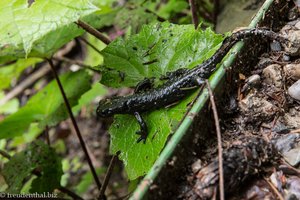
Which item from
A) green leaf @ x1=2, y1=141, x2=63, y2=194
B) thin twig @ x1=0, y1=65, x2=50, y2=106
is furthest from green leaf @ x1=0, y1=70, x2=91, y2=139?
thin twig @ x1=0, y1=65, x2=50, y2=106

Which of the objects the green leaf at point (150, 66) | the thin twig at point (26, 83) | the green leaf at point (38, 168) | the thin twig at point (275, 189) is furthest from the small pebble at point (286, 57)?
the thin twig at point (26, 83)

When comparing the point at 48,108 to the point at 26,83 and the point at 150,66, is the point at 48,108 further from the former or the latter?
the point at 26,83

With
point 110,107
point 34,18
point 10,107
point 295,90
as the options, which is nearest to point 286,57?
point 295,90

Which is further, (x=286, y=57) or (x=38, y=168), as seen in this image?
(x=38, y=168)

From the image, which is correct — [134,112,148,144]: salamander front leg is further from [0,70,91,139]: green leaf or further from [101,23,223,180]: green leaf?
[0,70,91,139]: green leaf

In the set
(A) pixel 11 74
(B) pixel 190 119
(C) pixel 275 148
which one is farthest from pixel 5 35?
(A) pixel 11 74

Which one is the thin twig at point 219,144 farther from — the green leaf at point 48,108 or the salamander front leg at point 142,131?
the green leaf at point 48,108

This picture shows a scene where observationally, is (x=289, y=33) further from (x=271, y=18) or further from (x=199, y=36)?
(x=199, y=36)
